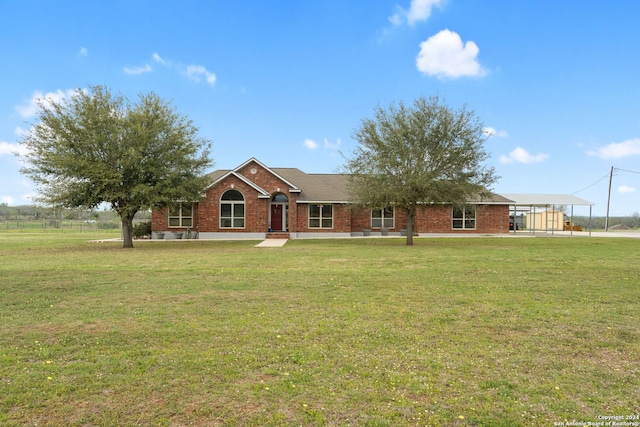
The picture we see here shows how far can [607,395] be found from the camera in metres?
Answer: 3.92

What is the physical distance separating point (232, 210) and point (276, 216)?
11.4 feet

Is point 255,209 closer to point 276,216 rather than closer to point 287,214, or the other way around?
point 276,216

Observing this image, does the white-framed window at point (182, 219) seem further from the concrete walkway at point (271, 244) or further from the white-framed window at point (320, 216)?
the white-framed window at point (320, 216)

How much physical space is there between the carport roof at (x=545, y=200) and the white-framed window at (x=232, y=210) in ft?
70.4

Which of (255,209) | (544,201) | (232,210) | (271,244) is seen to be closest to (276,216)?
(255,209)

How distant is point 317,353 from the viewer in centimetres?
498

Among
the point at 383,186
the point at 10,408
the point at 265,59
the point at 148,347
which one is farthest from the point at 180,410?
the point at 265,59

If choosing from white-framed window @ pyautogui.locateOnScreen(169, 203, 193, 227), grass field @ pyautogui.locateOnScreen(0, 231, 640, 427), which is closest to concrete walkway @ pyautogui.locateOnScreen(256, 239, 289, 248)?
white-framed window @ pyautogui.locateOnScreen(169, 203, 193, 227)

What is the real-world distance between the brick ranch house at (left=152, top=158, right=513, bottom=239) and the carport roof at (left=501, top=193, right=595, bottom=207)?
2513mm

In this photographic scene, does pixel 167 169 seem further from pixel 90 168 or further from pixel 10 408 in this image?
pixel 10 408

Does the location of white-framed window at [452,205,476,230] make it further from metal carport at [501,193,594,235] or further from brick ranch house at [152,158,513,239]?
metal carport at [501,193,594,235]

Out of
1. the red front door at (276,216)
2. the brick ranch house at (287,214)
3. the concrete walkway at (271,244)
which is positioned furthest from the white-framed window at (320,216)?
the concrete walkway at (271,244)

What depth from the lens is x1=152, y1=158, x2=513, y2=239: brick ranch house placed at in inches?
1160

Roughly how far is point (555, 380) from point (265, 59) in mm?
23937
